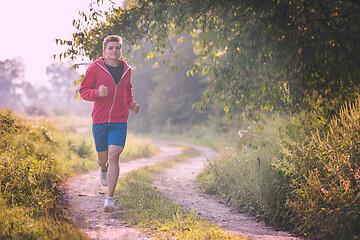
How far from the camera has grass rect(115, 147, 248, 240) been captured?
168 inches

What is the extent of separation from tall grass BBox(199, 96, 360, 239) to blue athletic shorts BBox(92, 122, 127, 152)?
228 cm

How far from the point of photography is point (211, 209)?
6547 millimetres

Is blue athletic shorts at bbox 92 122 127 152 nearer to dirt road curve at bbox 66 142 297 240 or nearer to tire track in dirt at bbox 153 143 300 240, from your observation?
dirt road curve at bbox 66 142 297 240

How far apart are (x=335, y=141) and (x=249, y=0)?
3.67 metres

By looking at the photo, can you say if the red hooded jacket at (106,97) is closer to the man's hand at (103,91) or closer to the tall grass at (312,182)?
the man's hand at (103,91)

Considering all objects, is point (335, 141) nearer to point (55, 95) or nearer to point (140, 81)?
point (140, 81)

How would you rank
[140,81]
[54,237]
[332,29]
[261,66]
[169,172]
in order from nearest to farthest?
1. [54,237]
2. [332,29]
3. [261,66]
4. [169,172]
5. [140,81]

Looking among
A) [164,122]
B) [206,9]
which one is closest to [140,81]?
[164,122]

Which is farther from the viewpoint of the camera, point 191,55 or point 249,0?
point 191,55

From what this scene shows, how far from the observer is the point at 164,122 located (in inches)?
1676

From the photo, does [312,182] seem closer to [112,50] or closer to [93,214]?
[93,214]

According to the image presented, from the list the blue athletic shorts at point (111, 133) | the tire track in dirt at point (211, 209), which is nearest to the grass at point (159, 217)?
the tire track in dirt at point (211, 209)

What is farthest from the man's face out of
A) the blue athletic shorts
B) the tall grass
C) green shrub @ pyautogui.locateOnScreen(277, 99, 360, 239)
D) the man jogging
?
green shrub @ pyautogui.locateOnScreen(277, 99, 360, 239)

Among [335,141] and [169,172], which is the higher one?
[335,141]
